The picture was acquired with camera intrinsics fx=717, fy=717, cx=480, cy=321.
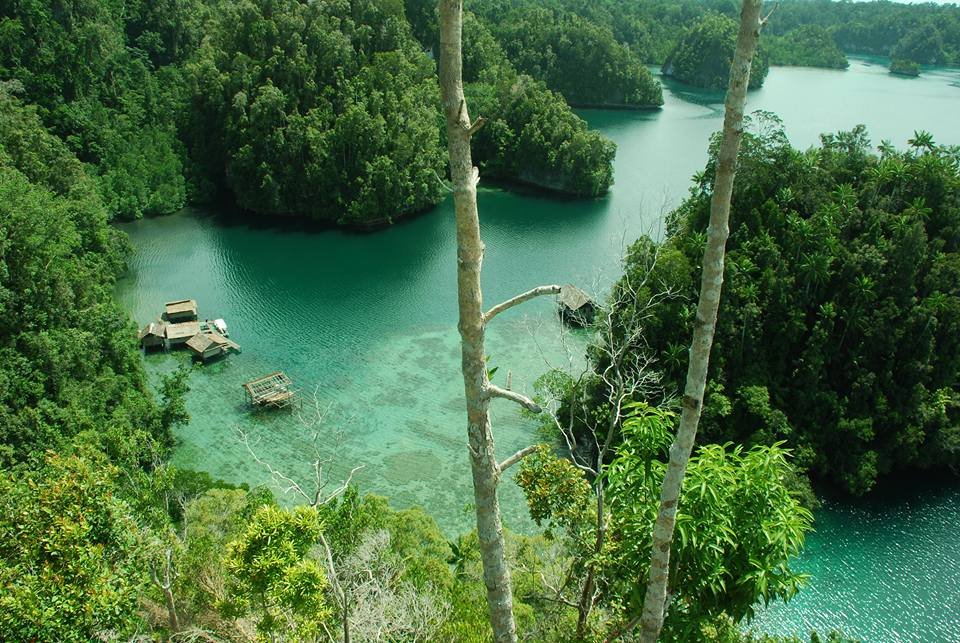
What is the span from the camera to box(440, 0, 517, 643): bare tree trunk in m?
4.52

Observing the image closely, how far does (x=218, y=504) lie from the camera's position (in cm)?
1480

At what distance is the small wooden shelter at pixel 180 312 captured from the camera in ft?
90.7

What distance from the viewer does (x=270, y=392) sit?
23125 mm

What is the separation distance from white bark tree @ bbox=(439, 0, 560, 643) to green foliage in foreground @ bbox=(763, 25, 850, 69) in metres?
93.3

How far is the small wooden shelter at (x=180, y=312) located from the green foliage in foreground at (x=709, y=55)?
194ft

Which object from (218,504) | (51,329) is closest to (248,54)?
(51,329)

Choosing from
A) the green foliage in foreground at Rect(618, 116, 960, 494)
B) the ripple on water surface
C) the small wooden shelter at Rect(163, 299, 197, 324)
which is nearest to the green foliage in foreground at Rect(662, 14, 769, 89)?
the green foliage in foreground at Rect(618, 116, 960, 494)

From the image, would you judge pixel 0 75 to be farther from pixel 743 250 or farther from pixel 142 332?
pixel 743 250

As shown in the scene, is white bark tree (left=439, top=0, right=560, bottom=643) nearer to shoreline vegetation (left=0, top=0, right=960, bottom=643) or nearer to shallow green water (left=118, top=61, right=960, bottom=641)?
shoreline vegetation (left=0, top=0, right=960, bottom=643)

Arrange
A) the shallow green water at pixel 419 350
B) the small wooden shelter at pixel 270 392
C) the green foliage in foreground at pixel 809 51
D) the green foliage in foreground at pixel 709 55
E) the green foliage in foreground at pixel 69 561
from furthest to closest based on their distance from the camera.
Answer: the green foliage in foreground at pixel 809 51, the green foliage in foreground at pixel 709 55, the small wooden shelter at pixel 270 392, the shallow green water at pixel 419 350, the green foliage in foreground at pixel 69 561

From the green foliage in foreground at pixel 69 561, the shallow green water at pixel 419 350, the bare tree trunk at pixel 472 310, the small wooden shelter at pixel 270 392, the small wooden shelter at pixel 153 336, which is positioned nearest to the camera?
the bare tree trunk at pixel 472 310

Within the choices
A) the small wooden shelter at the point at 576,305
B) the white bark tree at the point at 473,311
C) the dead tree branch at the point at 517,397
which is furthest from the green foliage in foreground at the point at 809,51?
the dead tree branch at the point at 517,397

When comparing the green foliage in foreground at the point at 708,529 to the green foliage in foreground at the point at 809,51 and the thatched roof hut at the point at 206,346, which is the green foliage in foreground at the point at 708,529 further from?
the green foliage in foreground at the point at 809,51

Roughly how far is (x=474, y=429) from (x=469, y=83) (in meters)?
48.5
